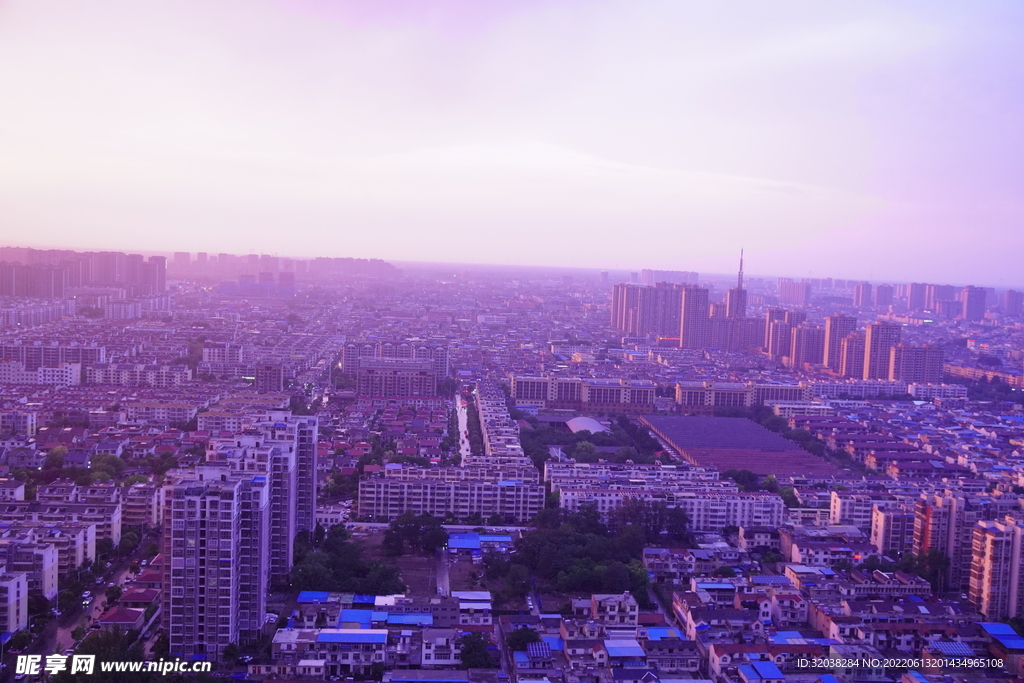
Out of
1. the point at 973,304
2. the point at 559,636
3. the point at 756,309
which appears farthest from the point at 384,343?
the point at 973,304

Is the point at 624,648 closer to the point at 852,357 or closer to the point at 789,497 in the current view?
the point at 789,497

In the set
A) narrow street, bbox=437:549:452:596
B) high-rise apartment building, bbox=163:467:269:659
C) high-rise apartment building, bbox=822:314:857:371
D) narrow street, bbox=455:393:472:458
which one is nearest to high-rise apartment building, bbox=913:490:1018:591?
narrow street, bbox=437:549:452:596

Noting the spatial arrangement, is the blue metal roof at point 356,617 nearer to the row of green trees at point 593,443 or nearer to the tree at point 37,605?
the tree at point 37,605

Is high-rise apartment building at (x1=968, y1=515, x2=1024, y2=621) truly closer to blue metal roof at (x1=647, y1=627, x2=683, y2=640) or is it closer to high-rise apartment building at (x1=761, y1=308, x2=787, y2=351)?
blue metal roof at (x1=647, y1=627, x2=683, y2=640)

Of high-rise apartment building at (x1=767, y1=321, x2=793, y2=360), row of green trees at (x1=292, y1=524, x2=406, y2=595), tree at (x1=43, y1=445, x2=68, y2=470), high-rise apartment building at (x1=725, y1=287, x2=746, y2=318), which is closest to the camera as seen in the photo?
row of green trees at (x1=292, y1=524, x2=406, y2=595)

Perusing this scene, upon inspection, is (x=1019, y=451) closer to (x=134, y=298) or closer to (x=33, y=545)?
(x=33, y=545)

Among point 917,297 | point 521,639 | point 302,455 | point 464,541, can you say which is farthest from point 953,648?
point 917,297
